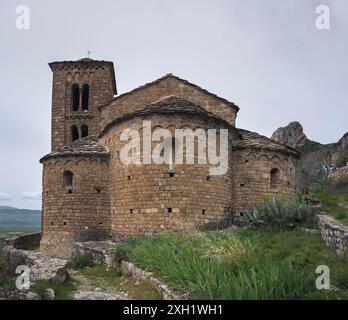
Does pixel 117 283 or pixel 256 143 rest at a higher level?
pixel 256 143

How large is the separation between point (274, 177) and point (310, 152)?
24.4 m

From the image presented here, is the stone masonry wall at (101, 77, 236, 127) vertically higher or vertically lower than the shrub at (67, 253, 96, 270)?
higher

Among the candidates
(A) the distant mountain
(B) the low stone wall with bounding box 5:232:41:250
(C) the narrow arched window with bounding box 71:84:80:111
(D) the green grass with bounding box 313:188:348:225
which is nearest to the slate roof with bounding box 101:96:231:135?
(D) the green grass with bounding box 313:188:348:225

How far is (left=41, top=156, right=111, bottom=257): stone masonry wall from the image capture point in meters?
13.1

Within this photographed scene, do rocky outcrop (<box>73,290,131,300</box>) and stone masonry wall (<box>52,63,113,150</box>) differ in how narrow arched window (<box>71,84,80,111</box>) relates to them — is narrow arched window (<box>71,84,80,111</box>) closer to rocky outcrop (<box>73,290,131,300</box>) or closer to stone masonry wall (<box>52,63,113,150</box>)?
stone masonry wall (<box>52,63,113,150</box>)

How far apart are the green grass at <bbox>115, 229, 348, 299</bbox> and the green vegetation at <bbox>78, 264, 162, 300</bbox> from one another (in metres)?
0.33

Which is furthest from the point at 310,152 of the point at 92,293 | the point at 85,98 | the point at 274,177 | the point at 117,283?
the point at 92,293

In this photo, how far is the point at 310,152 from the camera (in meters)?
36.1

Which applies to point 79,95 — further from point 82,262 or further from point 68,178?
point 82,262

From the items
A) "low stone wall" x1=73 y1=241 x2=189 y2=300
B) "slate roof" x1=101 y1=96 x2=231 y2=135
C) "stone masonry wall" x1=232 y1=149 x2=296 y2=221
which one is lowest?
"low stone wall" x1=73 y1=241 x2=189 y2=300

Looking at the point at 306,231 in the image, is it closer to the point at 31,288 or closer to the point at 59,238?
the point at 31,288

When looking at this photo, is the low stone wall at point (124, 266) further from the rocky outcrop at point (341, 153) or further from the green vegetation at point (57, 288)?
the rocky outcrop at point (341, 153)

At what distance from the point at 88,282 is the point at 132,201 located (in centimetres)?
367

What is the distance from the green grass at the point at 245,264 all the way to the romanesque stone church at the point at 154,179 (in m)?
2.17
